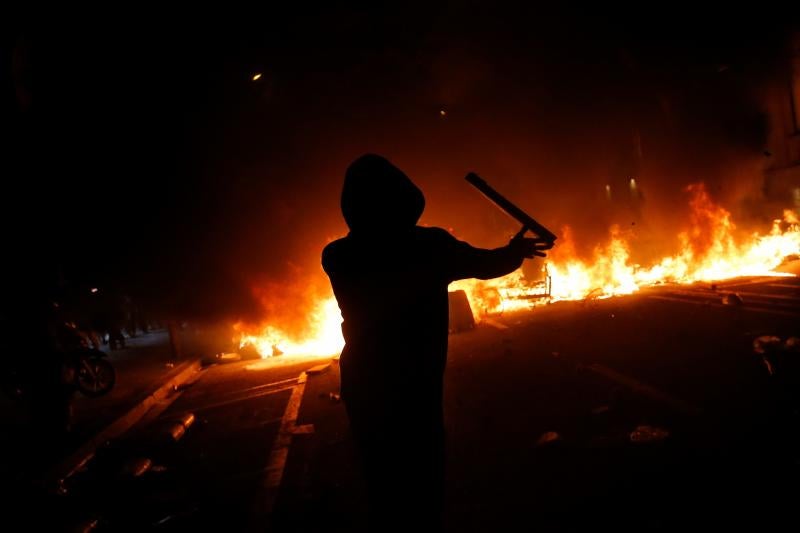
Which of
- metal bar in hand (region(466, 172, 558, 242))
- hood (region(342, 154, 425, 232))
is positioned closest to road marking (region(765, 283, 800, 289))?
metal bar in hand (region(466, 172, 558, 242))

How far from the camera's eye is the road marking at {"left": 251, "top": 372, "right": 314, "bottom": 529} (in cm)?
371

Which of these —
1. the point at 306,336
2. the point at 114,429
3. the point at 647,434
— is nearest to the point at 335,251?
the point at 647,434

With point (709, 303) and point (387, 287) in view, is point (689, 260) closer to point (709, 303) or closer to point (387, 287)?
point (709, 303)

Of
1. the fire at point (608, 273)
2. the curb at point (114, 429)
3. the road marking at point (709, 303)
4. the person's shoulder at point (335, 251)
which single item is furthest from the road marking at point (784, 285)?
the curb at point (114, 429)

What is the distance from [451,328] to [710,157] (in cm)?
1784

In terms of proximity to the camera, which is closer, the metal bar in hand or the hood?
the hood

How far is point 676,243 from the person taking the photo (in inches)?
898

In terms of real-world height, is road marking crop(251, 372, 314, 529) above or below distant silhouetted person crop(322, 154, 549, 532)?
below

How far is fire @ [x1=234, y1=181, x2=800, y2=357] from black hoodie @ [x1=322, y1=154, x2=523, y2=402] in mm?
11517

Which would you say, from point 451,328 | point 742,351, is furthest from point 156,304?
point 742,351

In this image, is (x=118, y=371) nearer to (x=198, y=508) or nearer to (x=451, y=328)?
(x=451, y=328)

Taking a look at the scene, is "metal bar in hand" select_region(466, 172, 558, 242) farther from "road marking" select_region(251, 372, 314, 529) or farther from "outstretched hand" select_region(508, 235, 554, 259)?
"road marking" select_region(251, 372, 314, 529)

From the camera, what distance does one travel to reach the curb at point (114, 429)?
5086 mm

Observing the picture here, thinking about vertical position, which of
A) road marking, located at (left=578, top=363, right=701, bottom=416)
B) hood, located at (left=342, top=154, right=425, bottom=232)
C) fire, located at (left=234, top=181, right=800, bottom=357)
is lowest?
road marking, located at (left=578, top=363, right=701, bottom=416)
